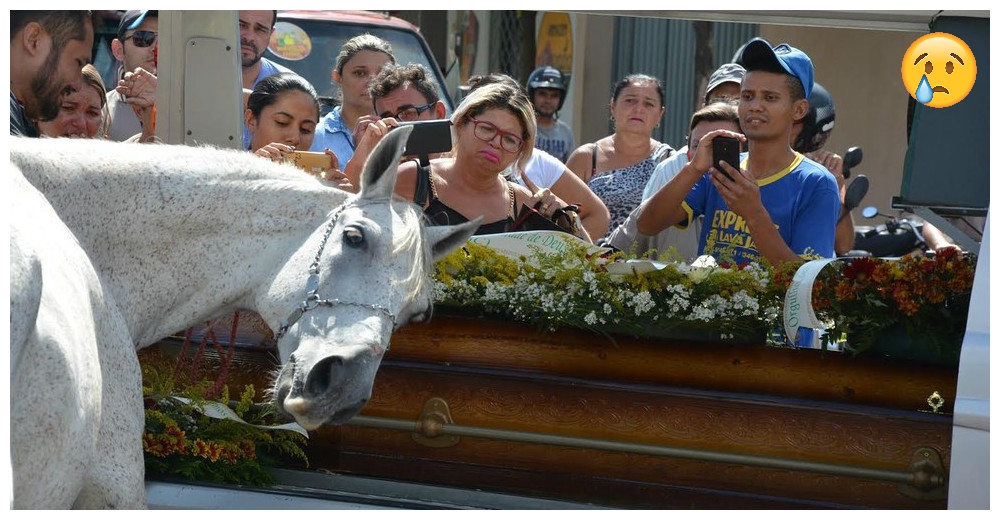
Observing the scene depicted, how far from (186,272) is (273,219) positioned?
243mm

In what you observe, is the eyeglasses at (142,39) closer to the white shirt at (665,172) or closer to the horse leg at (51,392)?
the white shirt at (665,172)

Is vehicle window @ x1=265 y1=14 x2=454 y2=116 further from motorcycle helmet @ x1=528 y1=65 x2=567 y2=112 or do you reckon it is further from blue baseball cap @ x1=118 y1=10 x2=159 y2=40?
blue baseball cap @ x1=118 y1=10 x2=159 y2=40

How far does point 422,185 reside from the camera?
429cm

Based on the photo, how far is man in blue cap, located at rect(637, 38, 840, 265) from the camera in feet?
13.8

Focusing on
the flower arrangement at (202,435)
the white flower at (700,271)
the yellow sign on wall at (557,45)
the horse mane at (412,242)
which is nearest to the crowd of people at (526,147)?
the white flower at (700,271)

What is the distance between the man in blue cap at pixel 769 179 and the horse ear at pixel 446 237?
1412 mm

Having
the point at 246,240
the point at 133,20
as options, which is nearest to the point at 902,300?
the point at 246,240

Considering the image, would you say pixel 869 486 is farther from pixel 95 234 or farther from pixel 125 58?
pixel 125 58

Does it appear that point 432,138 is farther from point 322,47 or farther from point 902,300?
point 322,47

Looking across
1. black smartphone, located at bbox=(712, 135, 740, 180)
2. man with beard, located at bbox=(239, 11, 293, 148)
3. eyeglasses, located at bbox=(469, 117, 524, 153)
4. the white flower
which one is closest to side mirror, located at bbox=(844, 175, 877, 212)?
black smartphone, located at bbox=(712, 135, 740, 180)

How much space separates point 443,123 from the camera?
4281 millimetres

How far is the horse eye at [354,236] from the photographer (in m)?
2.68

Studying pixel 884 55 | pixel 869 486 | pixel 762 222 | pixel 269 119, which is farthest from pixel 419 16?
pixel 869 486

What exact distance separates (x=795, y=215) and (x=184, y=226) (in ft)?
7.32
